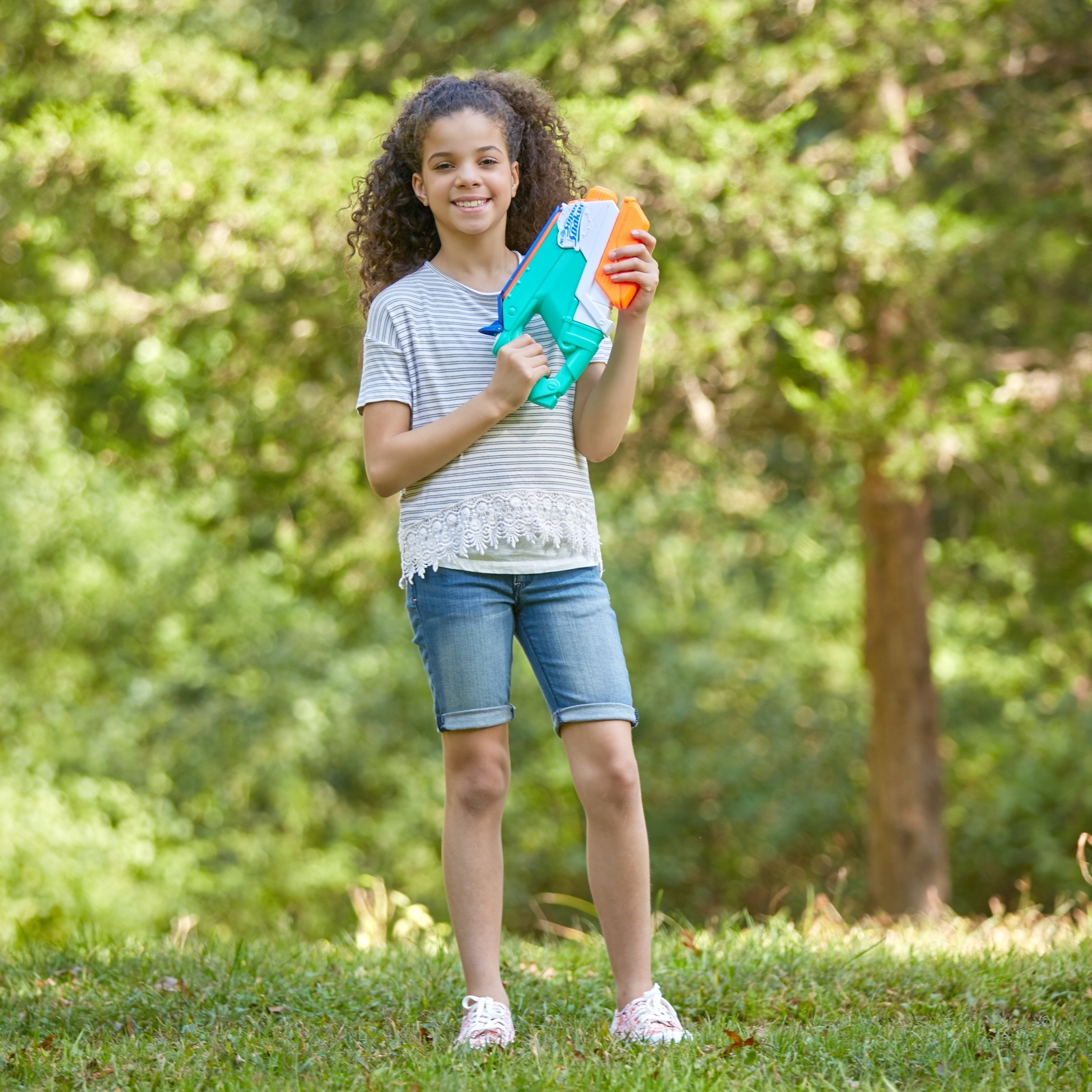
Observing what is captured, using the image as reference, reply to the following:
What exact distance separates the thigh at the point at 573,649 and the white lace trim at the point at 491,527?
0.27ft

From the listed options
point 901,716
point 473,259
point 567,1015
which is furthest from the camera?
point 901,716

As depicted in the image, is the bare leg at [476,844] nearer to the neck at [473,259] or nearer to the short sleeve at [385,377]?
the short sleeve at [385,377]

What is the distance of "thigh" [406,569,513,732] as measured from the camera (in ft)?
7.65

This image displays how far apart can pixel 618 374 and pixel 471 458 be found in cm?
31

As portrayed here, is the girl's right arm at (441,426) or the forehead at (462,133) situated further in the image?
the forehead at (462,133)

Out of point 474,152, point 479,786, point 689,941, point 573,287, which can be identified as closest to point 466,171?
point 474,152

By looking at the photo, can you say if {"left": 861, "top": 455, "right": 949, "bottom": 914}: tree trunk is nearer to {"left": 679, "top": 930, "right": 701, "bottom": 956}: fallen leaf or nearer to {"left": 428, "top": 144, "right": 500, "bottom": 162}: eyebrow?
{"left": 679, "top": 930, "right": 701, "bottom": 956}: fallen leaf

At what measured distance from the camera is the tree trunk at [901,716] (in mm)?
6992

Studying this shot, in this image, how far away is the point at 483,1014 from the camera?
2.32 meters

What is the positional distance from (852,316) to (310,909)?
9.29 meters

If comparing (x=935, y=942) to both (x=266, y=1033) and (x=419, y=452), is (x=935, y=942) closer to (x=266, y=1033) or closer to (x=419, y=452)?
(x=266, y=1033)

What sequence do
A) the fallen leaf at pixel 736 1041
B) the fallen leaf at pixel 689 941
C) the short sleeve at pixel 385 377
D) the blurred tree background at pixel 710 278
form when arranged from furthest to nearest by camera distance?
the blurred tree background at pixel 710 278
the fallen leaf at pixel 689 941
the short sleeve at pixel 385 377
the fallen leaf at pixel 736 1041

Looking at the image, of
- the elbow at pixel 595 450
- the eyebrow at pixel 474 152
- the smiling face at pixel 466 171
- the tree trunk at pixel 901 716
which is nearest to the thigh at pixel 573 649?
the elbow at pixel 595 450

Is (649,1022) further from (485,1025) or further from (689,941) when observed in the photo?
(689,941)
